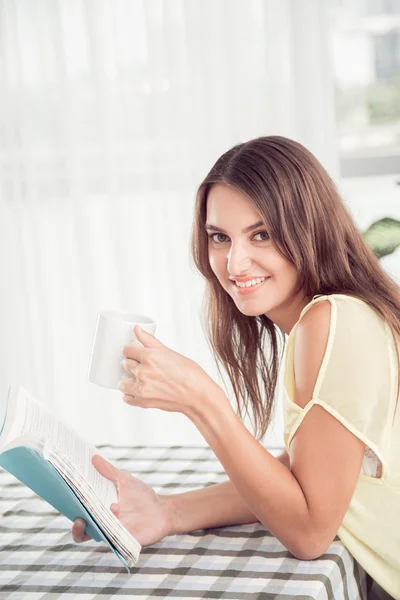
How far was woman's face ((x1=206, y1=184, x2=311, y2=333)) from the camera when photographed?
1354 mm

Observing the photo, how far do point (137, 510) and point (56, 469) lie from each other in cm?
25

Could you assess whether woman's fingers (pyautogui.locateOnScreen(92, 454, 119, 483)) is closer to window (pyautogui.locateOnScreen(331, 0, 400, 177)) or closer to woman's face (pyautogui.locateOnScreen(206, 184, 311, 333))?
woman's face (pyautogui.locateOnScreen(206, 184, 311, 333))

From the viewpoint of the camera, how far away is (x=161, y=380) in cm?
121

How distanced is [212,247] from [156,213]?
158cm

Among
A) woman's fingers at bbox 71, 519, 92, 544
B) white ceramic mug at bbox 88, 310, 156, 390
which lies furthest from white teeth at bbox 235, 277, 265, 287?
woman's fingers at bbox 71, 519, 92, 544

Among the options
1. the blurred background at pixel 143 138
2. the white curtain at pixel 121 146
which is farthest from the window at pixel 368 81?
the white curtain at pixel 121 146

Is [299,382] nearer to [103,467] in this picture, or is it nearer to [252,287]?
[252,287]

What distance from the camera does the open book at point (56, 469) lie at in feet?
3.72

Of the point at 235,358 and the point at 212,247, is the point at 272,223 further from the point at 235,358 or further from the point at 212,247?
the point at 235,358

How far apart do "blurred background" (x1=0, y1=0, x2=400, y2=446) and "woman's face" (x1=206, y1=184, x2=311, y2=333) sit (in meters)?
1.44

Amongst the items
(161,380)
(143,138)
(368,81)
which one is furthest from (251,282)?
(368,81)

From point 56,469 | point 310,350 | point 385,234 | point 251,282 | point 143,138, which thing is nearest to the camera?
point 56,469

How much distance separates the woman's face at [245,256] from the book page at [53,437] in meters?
0.35

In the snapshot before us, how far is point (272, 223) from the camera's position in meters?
1.34
